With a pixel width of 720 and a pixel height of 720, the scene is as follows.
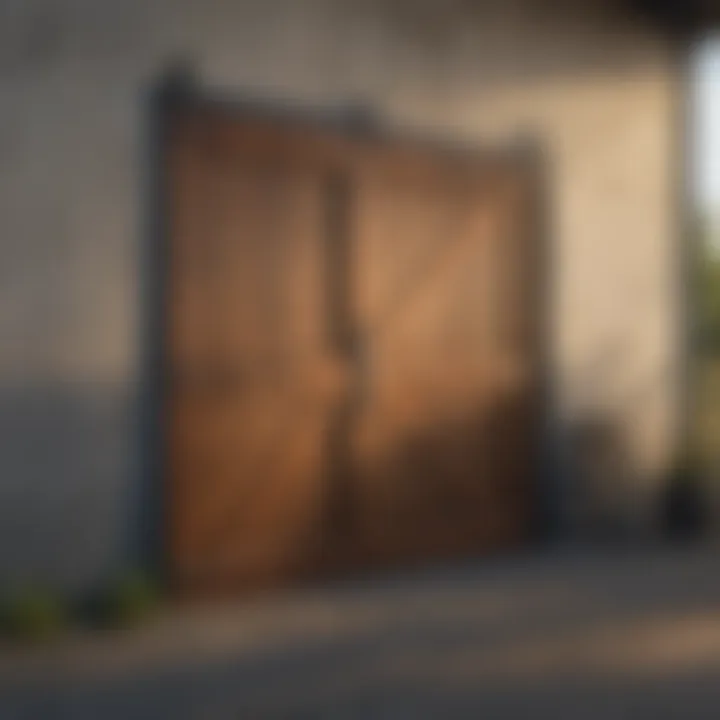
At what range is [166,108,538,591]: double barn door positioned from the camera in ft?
31.6

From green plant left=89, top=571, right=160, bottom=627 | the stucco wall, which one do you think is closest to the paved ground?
green plant left=89, top=571, right=160, bottom=627

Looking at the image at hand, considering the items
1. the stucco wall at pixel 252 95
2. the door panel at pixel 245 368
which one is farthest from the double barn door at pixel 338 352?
the stucco wall at pixel 252 95

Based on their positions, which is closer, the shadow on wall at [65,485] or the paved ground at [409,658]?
the paved ground at [409,658]

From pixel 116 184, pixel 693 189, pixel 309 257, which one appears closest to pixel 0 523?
pixel 116 184

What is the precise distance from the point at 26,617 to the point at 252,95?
3.16 m

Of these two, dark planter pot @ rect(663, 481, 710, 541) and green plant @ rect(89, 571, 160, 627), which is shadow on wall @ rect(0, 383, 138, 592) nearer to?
green plant @ rect(89, 571, 160, 627)

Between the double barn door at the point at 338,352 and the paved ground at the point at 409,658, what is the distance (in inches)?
18.5

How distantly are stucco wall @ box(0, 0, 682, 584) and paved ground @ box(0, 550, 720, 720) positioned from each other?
88 centimetres

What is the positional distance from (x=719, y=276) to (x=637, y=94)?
18.8 feet

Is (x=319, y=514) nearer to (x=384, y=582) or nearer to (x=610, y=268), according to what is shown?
(x=384, y=582)

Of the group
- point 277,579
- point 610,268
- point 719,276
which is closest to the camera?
point 277,579

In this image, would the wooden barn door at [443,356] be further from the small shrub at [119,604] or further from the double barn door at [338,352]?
the small shrub at [119,604]

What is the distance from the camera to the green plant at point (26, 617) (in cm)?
845

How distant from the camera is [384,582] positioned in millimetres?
10477
